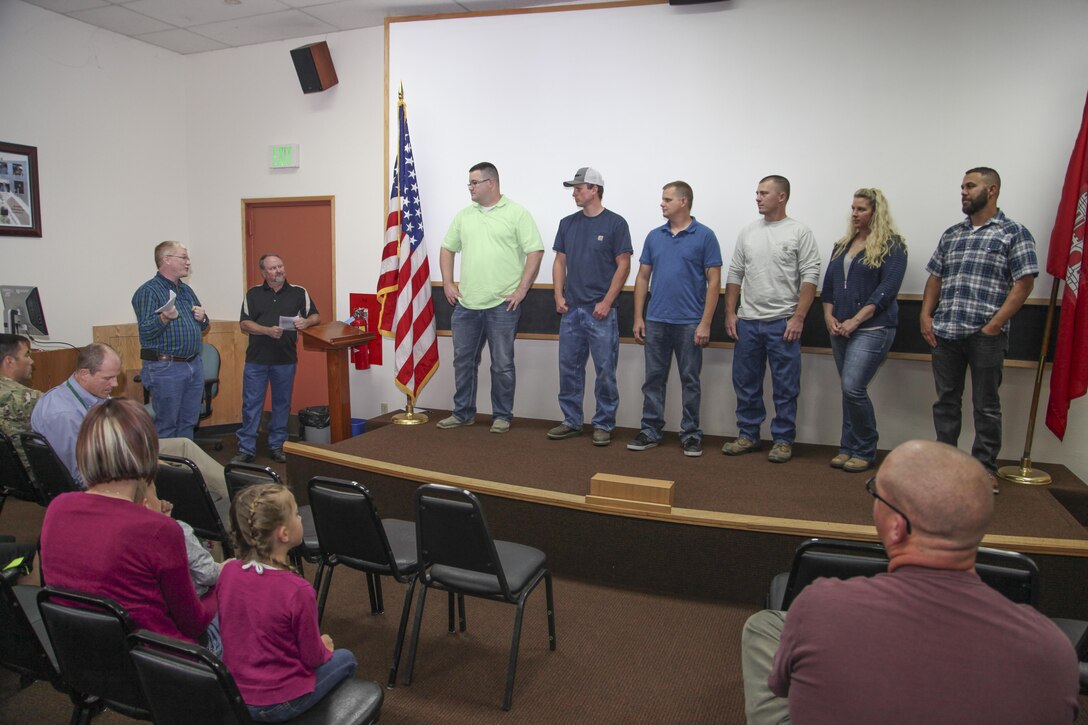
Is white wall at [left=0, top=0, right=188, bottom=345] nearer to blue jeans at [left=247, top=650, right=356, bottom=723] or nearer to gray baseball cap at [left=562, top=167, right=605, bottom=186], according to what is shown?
gray baseball cap at [left=562, top=167, right=605, bottom=186]

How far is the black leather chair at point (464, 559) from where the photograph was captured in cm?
233

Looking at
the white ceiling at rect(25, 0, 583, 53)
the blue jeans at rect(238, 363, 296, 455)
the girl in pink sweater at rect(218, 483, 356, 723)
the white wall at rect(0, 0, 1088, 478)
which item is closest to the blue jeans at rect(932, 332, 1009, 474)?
the white wall at rect(0, 0, 1088, 478)

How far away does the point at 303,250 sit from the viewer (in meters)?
6.23

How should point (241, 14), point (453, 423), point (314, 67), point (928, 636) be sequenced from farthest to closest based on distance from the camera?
point (314, 67) → point (241, 14) → point (453, 423) → point (928, 636)

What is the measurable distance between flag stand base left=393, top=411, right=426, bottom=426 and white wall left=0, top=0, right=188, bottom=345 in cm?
287

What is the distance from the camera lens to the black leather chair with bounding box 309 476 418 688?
2.44 meters

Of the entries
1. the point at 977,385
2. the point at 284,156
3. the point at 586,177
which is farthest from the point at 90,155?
the point at 977,385

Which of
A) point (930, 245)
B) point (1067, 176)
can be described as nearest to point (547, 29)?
point (930, 245)

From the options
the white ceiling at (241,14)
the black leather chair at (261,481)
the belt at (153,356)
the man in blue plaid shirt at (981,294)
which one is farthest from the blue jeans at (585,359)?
the belt at (153,356)

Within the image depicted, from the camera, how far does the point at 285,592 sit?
5.55 ft

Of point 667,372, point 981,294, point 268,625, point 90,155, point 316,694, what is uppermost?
point 90,155

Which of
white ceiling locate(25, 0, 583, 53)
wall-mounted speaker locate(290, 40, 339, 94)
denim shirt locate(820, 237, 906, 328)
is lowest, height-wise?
denim shirt locate(820, 237, 906, 328)

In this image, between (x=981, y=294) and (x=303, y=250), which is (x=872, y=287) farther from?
(x=303, y=250)

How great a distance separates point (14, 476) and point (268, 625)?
2448 mm
